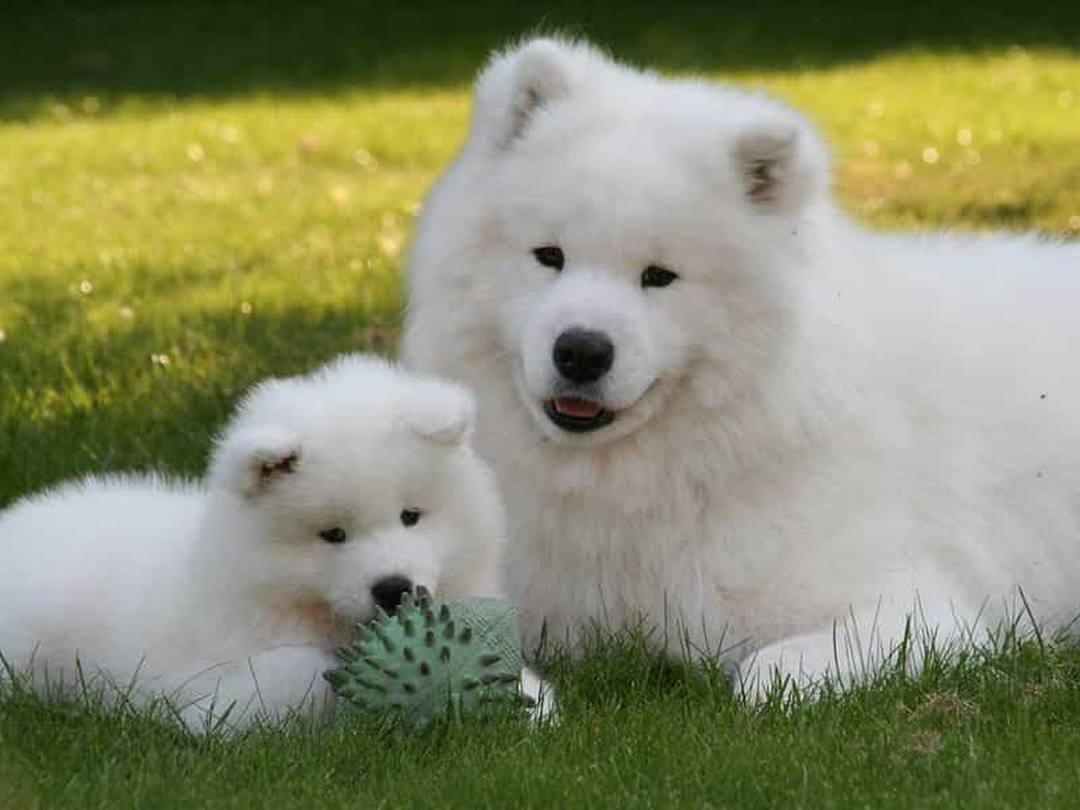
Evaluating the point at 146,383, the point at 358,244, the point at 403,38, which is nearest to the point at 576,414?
the point at 146,383

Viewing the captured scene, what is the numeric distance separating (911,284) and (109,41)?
17.3 meters

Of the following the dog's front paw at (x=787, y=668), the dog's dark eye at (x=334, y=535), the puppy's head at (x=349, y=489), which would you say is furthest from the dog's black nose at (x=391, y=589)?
the dog's front paw at (x=787, y=668)

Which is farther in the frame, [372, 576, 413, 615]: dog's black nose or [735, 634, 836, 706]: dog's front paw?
[735, 634, 836, 706]: dog's front paw

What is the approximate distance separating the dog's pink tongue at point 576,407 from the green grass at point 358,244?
21.9 inches

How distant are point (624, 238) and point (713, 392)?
17.2 inches

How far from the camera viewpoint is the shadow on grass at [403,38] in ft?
60.2

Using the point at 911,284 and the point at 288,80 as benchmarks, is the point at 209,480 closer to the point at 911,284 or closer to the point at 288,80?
the point at 911,284

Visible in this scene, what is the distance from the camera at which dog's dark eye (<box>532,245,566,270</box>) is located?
4.95m

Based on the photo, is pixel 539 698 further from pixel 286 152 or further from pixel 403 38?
pixel 403 38

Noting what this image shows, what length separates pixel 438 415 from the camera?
444cm

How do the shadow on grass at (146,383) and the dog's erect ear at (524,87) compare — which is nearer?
the dog's erect ear at (524,87)

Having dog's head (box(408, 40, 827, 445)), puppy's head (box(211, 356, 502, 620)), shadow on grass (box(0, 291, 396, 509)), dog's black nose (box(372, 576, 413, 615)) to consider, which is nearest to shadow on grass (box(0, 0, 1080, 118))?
shadow on grass (box(0, 291, 396, 509))

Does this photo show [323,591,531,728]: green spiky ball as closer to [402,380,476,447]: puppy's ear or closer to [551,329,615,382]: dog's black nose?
[402,380,476,447]: puppy's ear

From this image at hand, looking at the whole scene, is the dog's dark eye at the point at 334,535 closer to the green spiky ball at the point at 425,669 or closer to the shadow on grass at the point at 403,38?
the green spiky ball at the point at 425,669
